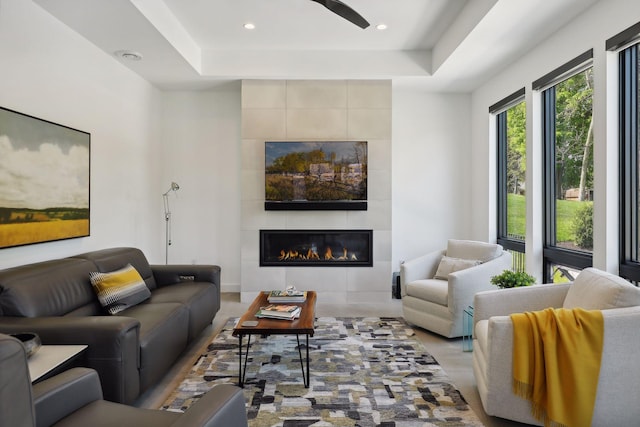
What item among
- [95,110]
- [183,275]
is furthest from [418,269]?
[95,110]

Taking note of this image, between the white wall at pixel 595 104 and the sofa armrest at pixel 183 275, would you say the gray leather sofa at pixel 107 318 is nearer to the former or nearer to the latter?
the sofa armrest at pixel 183 275

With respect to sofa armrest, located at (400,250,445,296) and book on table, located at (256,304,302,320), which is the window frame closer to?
sofa armrest, located at (400,250,445,296)

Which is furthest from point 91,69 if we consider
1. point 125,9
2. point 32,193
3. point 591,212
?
point 591,212

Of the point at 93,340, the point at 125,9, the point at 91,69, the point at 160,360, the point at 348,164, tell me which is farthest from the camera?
the point at 348,164

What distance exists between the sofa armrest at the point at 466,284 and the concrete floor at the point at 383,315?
0.37 meters

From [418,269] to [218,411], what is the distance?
3321mm

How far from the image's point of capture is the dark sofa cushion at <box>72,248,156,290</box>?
3318mm

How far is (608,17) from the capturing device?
2.93 m

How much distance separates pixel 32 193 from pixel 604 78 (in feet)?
14.1

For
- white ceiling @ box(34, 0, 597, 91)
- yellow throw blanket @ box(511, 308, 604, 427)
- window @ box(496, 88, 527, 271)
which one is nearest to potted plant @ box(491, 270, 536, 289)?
yellow throw blanket @ box(511, 308, 604, 427)

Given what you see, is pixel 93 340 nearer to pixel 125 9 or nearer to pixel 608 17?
pixel 125 9

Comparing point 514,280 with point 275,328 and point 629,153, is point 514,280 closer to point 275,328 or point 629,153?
point 629,153

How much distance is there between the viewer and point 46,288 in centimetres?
261

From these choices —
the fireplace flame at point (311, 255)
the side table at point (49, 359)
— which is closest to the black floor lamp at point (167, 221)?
the fireplace flame at point (311, 255)
